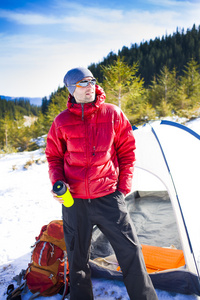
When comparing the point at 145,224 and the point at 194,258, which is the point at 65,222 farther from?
the point at 145,224

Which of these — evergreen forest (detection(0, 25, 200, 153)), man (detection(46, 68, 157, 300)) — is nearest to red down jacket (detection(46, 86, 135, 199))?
man (detection(46, 68, 157, 300))

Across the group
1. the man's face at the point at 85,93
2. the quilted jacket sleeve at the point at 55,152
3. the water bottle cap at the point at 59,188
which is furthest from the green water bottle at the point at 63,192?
the man's face at the point at 85,93

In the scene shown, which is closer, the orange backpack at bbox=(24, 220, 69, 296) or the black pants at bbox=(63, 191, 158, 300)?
the black pants at bbox=(63, 191, 158, 300)

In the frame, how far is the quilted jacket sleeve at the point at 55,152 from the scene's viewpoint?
1.78 meters

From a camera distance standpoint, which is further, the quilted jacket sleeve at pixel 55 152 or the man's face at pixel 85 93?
the quilted jacket sleeve at pixel 55 152

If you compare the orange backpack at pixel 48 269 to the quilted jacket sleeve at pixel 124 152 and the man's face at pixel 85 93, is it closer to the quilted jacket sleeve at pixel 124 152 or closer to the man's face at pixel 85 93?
the quilted jacket sleeve at pixel 124 152

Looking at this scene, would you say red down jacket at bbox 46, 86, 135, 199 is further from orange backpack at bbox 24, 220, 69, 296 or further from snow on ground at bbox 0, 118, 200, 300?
snow on ground at bbox 0, 118, 200, 300

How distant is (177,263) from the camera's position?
2471 millimetres

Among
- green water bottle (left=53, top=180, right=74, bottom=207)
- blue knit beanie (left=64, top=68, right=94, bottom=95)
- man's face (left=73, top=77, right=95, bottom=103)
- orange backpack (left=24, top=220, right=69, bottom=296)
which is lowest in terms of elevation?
orange backpack (left=24, top=220, right=69, bottom=296)

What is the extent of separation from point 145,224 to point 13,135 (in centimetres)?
3157

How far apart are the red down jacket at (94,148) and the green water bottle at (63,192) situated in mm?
82

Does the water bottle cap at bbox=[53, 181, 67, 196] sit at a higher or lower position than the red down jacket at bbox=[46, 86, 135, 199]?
lower

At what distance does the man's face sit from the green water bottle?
0.73 m

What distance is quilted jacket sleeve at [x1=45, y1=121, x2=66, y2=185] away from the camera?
178 cm
